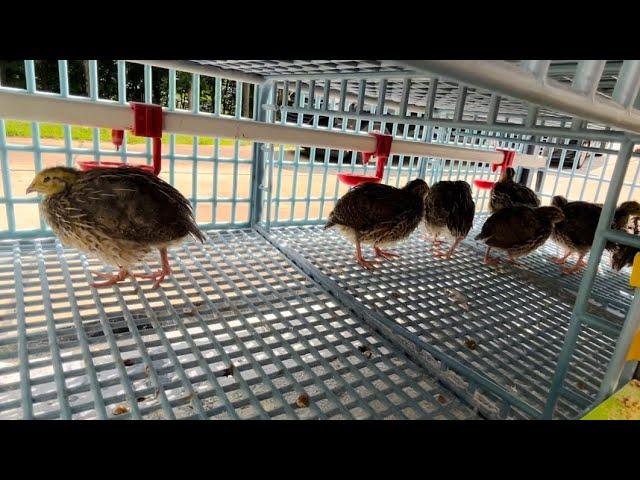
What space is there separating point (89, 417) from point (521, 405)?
5.61ft

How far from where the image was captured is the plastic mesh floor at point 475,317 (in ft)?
6.54

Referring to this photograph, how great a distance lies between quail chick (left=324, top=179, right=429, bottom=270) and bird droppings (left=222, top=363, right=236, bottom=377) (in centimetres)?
165

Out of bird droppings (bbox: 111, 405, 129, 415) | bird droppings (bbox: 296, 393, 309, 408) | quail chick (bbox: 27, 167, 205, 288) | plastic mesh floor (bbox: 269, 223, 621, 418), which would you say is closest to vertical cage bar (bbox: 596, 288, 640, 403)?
plastic mesh floor (bbox: 269, 223, 621, 418)

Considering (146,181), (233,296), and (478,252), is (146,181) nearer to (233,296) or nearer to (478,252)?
(233,296)

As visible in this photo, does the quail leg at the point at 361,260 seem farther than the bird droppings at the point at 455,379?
Yes

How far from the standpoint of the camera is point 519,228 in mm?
3658

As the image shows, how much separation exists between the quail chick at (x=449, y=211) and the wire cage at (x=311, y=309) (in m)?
0.31

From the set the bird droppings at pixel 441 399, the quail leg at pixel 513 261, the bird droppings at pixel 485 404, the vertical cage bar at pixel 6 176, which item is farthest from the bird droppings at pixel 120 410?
the quail leg at pixel 513 261

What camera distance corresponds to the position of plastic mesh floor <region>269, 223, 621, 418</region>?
1.99 metres

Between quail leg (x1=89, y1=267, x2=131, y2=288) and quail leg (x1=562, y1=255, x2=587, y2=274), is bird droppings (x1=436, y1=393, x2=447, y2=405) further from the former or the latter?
quail leg (x1=562, y1=255, x2=587, y2=274)

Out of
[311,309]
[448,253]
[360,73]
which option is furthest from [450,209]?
[311,309]

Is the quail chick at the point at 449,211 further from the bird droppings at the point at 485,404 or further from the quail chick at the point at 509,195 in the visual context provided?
the bird droppings at the point at 485,404

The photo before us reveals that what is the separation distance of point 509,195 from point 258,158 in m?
2.74

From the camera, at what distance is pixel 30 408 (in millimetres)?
1525
